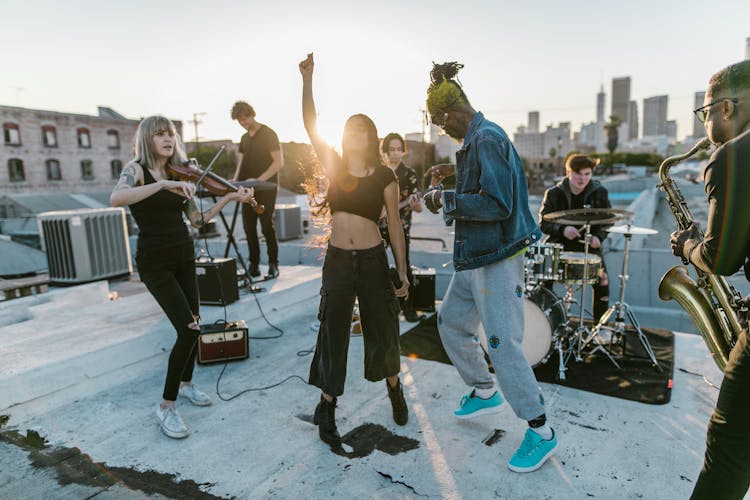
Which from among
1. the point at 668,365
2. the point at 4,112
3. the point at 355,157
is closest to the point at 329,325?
the point at 355,157

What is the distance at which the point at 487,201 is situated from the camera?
2.66 meters

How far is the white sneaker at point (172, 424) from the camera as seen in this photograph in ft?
10.5

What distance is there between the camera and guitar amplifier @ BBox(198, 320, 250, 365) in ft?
14.7

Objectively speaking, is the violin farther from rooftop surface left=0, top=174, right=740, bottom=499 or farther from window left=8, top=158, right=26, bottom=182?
window left=8, top=158, right=26, bottom=182

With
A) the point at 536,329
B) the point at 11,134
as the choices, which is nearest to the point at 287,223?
the point at 536,329

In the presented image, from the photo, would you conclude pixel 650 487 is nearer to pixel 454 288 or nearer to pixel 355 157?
pixel 454 288

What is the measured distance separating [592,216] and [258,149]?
4.19 m

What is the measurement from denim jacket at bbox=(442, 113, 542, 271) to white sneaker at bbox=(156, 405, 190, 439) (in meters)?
2.17

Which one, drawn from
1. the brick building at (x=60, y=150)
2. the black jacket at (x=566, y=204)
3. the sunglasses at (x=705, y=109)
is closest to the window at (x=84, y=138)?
the brick building at (x=60, y=150)

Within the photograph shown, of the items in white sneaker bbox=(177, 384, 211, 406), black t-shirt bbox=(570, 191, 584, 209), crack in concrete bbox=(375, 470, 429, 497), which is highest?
black t-shirt bbox=(570, 191, 584, 209)

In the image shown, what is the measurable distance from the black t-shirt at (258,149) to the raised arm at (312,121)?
3.26 metres

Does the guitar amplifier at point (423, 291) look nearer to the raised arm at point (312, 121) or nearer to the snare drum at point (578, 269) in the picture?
the snare drum at point (578, 269)

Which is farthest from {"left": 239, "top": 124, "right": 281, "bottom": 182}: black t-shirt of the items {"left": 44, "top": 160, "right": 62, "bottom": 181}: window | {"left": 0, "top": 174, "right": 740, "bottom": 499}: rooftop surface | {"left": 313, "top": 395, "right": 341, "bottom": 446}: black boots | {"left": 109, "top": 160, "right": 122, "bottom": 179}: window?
{"left": 109, "top": 160, "right": 122, "bottom": 179}: window

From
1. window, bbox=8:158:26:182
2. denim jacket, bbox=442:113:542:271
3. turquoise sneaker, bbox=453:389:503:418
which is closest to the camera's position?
denim jacket, bbox=442:113:542:271
